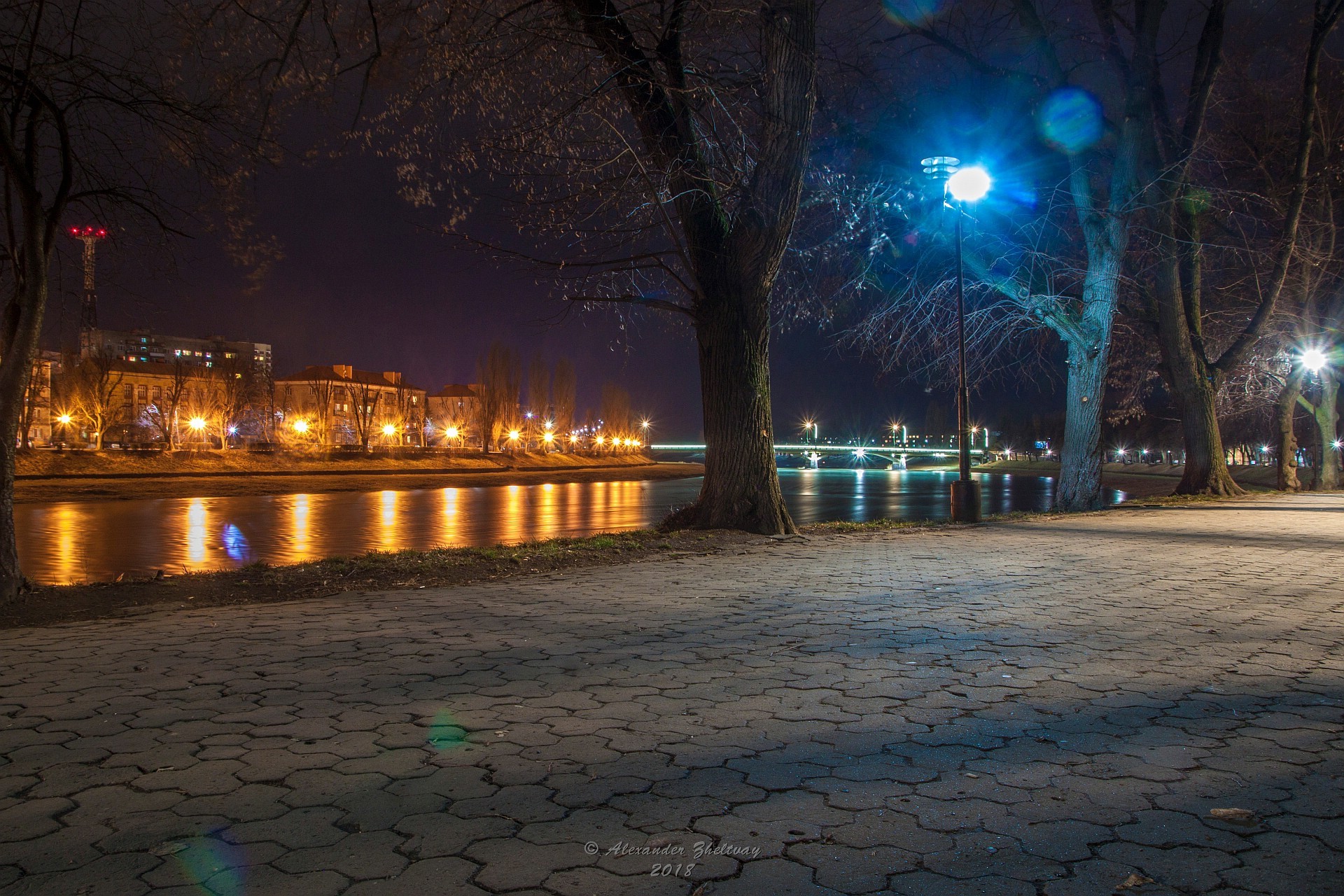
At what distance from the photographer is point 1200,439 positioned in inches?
881

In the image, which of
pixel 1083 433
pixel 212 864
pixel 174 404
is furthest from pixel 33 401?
pixel 212 864

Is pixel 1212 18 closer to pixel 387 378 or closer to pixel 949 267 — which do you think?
pixel 949 267

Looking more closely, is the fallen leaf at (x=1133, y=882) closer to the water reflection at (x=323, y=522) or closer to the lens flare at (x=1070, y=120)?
the water reflection at (x=323, y=522)

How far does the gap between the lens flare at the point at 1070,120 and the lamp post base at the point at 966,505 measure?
9.41 m

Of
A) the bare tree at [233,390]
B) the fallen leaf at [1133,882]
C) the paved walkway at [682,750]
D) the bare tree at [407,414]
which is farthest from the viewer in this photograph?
the bare tree at [407,414]

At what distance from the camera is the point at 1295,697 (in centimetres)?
446

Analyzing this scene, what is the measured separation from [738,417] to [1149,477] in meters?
65.8

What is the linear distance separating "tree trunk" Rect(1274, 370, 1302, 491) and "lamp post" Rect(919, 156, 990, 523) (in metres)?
17.9

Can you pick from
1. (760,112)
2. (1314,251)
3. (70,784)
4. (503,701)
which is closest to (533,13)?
(760,112)

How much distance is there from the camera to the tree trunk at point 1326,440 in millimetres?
29723

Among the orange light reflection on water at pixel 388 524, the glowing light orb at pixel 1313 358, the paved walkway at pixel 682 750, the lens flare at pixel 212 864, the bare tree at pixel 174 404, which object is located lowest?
the orange light reflection on water at pixel 388 524

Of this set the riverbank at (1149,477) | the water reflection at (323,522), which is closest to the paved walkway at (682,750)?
the water reflection at (323,522)

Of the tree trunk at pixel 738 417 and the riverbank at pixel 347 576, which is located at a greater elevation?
the tree trunk at pixel 738 417

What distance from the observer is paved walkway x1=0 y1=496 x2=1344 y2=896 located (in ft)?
8.79
